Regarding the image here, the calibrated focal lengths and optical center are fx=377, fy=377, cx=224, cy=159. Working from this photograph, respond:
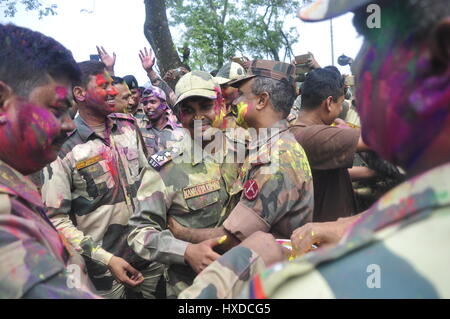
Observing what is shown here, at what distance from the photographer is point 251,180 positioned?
7.42 feet

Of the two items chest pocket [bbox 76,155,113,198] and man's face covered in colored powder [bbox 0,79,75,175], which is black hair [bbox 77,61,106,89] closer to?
chest pocket [bbox 76,155,113,198]

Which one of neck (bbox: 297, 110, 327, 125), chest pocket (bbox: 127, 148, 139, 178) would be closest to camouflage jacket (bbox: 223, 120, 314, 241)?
neck (bbox: 297, 110, 327, 125)

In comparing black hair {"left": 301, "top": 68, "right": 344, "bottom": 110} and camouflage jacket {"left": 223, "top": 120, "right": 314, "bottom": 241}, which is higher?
black hair {"left": 301, "top": 68, "right": 344, "bottom": 110}

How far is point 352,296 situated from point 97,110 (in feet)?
10.7

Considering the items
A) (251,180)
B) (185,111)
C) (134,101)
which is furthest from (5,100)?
(134,101)

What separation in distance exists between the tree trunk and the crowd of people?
3.87m

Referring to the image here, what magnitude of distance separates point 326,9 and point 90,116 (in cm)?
300

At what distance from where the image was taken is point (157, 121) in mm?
6281

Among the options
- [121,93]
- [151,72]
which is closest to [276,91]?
[121,93]

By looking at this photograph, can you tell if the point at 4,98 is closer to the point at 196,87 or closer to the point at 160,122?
the point at 196,87

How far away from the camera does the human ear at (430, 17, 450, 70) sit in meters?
0.76

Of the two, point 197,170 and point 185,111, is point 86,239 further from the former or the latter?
point 185,111

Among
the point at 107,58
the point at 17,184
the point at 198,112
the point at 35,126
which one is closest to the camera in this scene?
the point at 17,184

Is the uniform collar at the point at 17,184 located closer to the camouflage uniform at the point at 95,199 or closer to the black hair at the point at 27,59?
the black hair at the point at 27,59
